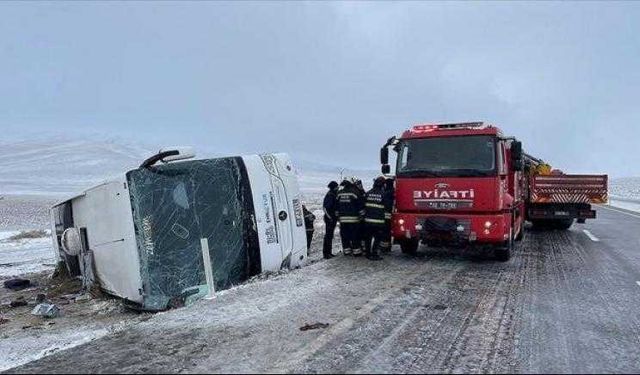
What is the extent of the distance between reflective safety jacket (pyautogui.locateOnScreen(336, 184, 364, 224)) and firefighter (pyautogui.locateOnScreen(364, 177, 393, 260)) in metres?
0.16

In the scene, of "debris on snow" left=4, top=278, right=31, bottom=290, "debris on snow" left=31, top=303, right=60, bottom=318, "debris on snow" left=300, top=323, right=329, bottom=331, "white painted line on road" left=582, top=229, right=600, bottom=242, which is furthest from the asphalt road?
"debris on snow" left=4, top=278, right=31, bottom=290

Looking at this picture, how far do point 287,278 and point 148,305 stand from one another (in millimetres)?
2017

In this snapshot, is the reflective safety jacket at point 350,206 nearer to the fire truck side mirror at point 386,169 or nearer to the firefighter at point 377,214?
the firefighter at point 377,214

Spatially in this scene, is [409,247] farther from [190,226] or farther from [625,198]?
[625,198]

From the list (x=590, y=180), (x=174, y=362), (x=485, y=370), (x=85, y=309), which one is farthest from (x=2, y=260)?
(x=590, y=180)

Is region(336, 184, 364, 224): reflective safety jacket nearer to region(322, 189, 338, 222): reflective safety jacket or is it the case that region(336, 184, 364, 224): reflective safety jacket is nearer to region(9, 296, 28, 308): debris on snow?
region(322, 189, 338, 222): reflective safety jacket

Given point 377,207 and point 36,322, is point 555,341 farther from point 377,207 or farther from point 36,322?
point 36,322

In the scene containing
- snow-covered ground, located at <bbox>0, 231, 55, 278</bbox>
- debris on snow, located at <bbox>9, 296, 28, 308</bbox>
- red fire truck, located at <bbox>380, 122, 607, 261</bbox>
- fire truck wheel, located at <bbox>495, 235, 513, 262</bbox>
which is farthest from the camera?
snow-covered ground, located at <bbox>0, 231, 55, 278</bbox>

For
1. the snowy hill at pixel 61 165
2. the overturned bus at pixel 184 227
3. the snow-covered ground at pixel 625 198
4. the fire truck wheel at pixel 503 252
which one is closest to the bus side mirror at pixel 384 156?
the overturned bus at pixel 184 227

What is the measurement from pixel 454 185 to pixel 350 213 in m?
2.07

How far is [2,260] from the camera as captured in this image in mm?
13391

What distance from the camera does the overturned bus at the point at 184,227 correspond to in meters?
7.36

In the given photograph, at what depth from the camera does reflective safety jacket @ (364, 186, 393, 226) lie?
31.8ft

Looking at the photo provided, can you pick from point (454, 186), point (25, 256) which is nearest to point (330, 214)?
point (454, 186)
